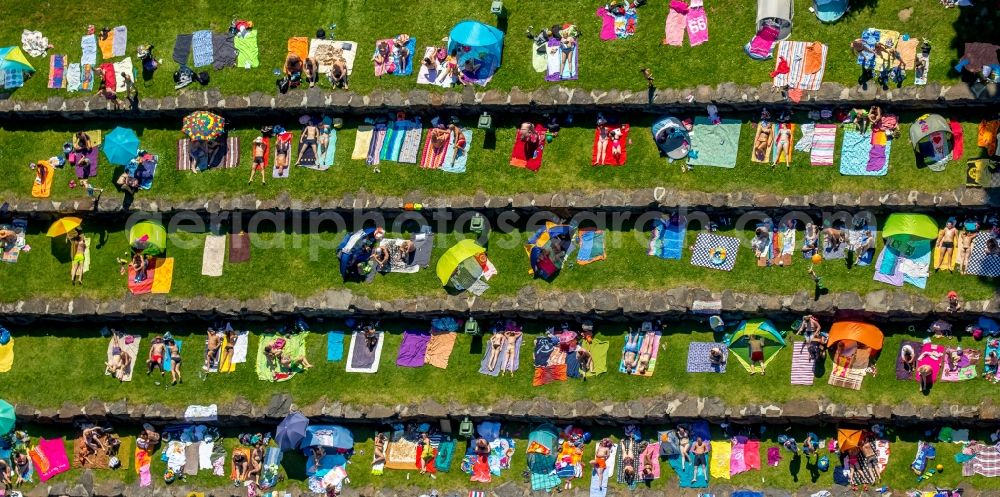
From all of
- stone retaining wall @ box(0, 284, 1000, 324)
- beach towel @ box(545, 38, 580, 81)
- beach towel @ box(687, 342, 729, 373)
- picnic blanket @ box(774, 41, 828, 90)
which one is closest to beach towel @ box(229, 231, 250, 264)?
stone retaining wall @ box(0, 284, 1000, 324)

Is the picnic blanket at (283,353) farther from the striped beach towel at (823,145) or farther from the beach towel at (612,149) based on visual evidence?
the striped beach towel at (823,145)

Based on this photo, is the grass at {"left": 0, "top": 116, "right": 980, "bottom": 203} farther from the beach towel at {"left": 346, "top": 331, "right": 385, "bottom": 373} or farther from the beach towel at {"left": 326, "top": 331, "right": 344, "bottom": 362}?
the beach towel at {"left": 346, "top": 331, "right": 385, "bottom": 373}

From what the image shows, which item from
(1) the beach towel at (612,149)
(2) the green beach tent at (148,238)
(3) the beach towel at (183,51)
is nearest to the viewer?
(1) the beach towel at (612,149)

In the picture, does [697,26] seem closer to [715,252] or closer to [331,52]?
[715,252]

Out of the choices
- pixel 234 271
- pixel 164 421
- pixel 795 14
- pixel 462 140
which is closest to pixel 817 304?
pixel 795 14

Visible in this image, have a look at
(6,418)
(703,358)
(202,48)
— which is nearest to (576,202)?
(703,358)

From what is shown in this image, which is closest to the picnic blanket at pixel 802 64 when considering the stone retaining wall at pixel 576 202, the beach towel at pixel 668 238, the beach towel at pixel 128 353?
the stone retaining wall at pixel 576 202

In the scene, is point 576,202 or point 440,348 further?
point 440,348
